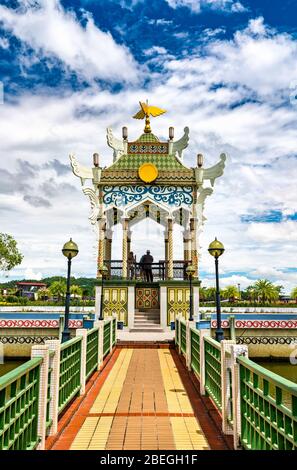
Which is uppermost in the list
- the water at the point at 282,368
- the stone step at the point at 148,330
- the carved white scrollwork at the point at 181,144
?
the carved white scrollwork at the point at 181,144

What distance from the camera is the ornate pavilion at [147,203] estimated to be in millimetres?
16859

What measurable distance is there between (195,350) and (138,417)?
2.93 meters

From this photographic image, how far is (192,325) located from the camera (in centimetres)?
935

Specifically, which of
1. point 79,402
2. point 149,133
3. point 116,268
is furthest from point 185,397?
point 149,133

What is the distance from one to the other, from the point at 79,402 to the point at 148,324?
10970 mm

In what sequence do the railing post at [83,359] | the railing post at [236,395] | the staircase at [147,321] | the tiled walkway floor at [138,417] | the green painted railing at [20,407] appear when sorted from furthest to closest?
the staircase at [147,321]
the railing post at [83,359]
the tiled walkway floor at [138,417]
the railing post at [236,395]
the green painted railing at [20,407]

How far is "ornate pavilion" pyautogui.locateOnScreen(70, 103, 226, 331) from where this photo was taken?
664 inches

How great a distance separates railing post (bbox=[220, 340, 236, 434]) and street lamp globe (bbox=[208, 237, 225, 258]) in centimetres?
376

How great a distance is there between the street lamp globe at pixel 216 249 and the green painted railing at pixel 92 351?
306 centimetres

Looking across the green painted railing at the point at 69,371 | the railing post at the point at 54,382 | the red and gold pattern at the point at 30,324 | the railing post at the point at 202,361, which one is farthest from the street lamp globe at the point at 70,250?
the red and gold pattern at the point at 30,324

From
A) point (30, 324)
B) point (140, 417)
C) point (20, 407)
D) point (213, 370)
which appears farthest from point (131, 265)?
point (20, 407)

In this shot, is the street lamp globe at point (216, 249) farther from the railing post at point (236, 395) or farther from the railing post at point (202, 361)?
the railing post at point (236, 395)

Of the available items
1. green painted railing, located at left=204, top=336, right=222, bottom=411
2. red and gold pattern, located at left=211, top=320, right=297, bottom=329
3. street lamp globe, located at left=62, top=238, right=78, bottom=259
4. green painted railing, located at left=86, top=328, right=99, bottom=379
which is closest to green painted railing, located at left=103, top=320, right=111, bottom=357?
green painted railing, located at left=86, top=328, right=99, bottom=379
